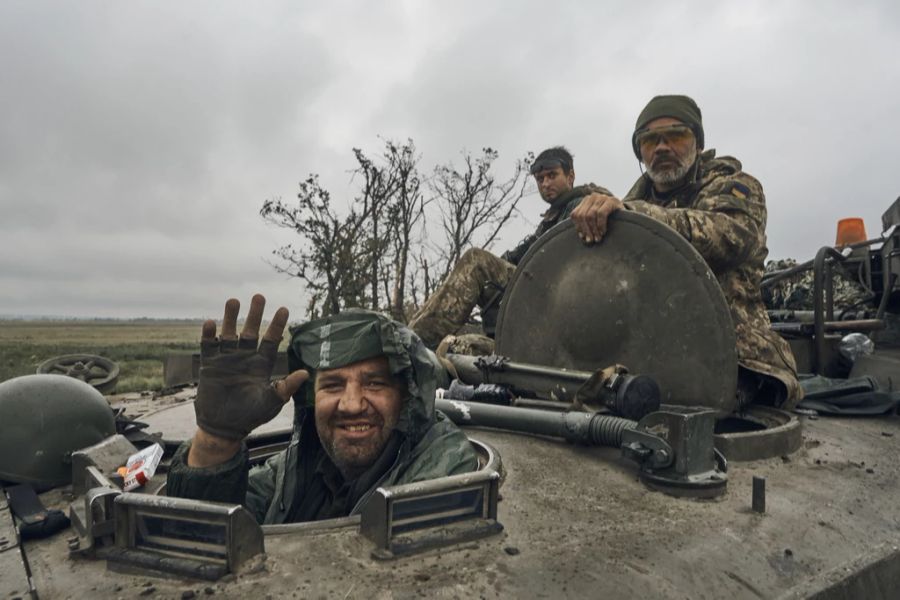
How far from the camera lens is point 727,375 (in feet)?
9.69

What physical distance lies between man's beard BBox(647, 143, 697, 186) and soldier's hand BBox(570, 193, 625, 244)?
83cm

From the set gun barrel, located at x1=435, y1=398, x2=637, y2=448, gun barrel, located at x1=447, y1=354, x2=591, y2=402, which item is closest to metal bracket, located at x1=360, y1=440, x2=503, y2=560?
gun barrel, located at x1=435, y1=398, x2=637, y2=448

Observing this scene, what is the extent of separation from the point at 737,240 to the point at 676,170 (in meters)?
A: 0.68

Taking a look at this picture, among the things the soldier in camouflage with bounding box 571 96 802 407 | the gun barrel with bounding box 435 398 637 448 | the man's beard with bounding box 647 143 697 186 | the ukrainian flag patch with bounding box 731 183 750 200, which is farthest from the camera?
the man's beard with bounding box 647 143 697 186

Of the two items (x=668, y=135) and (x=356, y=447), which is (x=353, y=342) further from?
(x=668, y=135)

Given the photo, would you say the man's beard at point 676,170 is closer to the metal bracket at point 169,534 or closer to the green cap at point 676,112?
the green cap at point 676,112

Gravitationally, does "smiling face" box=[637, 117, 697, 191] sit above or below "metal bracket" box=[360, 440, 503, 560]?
above

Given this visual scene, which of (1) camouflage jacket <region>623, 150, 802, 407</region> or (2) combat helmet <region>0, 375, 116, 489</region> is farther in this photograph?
(1) camouflage jacket <region>623, 150, 802, 407</region>

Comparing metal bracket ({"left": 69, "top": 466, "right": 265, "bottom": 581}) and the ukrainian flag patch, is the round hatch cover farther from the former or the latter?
metal bracket ({"left": 69, "top": 466, "right": 265, "bottom": 581})

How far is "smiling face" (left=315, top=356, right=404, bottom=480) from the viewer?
2.57 meters

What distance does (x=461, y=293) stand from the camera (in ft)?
18.2

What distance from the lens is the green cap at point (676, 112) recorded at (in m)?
3.85

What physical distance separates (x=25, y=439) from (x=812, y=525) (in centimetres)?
293

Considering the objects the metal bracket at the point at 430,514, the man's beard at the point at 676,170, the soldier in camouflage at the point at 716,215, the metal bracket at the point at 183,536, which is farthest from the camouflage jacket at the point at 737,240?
the metal bracket at the point at 183,536
